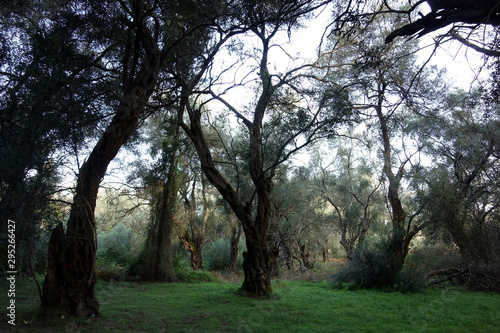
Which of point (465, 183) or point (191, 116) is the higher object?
point (191, 116)

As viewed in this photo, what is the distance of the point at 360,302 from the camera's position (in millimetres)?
7875

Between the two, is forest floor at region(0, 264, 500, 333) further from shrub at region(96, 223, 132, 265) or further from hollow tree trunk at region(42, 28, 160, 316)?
shrub at region(96, 223, 132, 265)

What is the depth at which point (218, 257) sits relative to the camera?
1975cm

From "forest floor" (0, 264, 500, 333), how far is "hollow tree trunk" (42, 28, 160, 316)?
0.89 feet

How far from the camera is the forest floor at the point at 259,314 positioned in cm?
510

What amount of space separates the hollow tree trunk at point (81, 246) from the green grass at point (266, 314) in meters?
0.27

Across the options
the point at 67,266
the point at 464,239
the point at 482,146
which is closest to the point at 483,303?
the point at 464,239

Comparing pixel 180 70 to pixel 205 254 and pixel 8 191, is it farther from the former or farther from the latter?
pixel 205 254

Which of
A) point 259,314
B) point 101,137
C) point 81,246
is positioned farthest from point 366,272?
point 101,137

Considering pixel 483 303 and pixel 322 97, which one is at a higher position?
pixel 322 97

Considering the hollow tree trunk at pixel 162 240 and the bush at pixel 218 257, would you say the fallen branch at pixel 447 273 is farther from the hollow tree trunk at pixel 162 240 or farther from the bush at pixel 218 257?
the bush at pixel 218 257

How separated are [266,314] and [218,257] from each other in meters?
Answer: 13.8

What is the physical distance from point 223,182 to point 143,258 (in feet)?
20.9

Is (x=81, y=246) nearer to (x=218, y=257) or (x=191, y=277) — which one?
(x=191, y=277)
